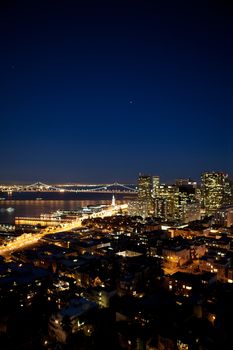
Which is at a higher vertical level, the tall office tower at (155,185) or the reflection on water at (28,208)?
the tall office tower at (155,185)

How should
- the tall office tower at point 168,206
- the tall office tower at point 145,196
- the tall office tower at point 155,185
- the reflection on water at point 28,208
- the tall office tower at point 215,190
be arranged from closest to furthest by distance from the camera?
1. the tall office tower at point 168,206
2. the tall office tower at point 145,196
3. the reflection on water at point 28,208
4. the tall office tower at point 215,190
5. the tall office tower at point 155,185

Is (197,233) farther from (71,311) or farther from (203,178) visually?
(203,178)

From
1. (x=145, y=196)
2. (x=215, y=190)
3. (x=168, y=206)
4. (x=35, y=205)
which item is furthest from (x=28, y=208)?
(x=215, y=190)

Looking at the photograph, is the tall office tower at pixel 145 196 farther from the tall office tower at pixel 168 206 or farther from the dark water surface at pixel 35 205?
the dark water surface at pixel 35 205

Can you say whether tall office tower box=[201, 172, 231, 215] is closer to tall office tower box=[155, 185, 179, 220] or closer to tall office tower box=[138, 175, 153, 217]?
tall office tower box=[155, 185, 179, 220]

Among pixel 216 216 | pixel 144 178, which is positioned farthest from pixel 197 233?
pixel 144 178

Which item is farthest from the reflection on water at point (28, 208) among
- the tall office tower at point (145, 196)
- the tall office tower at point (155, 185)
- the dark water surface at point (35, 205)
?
the tall office tower at point (155, 185)

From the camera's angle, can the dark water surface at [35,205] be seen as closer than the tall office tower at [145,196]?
No
